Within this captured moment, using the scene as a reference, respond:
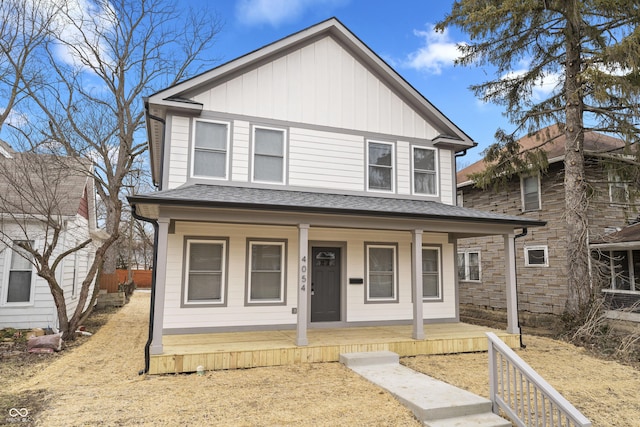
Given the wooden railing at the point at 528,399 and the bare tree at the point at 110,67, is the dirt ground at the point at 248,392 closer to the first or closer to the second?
the wooden railing at the point at 528,399

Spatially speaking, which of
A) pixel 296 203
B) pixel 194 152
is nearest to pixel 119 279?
pixel 194 152

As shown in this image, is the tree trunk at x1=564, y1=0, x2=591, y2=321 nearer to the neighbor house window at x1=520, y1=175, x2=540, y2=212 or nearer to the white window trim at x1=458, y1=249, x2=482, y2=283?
the neighbor house window at x1=520, y1=175, x2=540, y2=212

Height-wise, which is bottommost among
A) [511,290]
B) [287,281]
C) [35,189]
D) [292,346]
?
[292,346]

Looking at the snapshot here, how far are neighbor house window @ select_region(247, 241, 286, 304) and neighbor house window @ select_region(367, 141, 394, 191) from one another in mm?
2836

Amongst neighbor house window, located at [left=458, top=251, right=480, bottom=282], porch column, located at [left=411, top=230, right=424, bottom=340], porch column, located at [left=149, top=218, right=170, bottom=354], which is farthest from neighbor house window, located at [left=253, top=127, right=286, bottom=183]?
neighbor house window, located at [left=458, top=251, right=480, bottom=282]

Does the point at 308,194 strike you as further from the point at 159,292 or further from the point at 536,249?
the point at 536,249

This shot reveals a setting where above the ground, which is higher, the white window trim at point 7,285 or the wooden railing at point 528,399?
the white window trim at point 7,285

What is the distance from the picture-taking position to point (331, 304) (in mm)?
9289

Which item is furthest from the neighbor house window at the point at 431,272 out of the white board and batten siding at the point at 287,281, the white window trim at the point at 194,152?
the white window trim at the point at 194,152

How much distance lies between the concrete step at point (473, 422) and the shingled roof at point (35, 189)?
8.71 m

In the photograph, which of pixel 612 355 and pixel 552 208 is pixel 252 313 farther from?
pixel 552 208

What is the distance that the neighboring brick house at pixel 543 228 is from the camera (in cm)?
1275

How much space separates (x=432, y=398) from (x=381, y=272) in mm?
4755

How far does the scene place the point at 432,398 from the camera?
501cm
